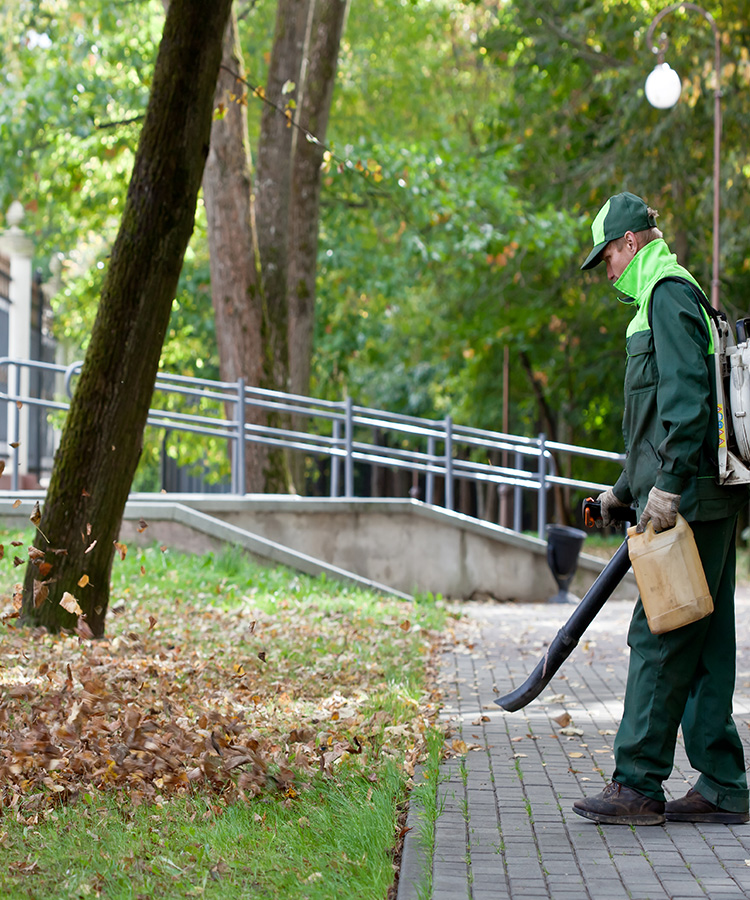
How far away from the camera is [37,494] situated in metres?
11.4

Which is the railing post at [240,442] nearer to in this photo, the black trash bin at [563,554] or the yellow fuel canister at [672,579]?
the black trash bin at [563,554]

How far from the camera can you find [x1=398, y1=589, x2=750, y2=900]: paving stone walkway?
3361mm

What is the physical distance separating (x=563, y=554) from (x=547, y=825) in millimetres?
8973

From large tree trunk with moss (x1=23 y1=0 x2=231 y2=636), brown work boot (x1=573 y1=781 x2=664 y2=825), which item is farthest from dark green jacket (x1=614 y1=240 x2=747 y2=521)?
large tree trunk with moss (x1=23 y1=0 x2=231 y2=636)

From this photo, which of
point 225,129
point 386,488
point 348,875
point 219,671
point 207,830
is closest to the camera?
point 348,875

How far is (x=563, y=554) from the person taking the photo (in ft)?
42.1

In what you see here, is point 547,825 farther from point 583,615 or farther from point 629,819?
point 583,615

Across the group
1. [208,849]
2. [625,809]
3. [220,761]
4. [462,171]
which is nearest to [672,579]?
[625,809]

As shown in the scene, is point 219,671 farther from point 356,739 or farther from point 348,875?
point 348,875

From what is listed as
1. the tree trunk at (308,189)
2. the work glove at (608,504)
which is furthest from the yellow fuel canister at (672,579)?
the tree trunk at (308,189)

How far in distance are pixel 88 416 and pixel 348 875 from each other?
13.1 feet

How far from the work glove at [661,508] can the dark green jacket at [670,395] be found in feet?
0.09

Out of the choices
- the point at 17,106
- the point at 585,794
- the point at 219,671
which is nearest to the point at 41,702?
the point at 219,671

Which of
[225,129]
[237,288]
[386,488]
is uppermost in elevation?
[225,129]
